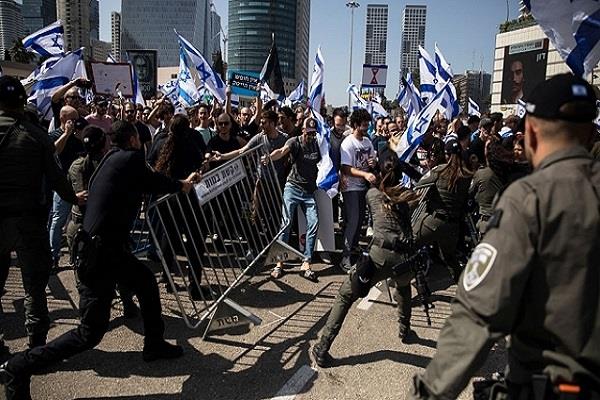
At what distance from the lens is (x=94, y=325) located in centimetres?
379

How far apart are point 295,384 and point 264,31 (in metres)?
61.5

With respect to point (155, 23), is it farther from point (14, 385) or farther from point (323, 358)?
point (14, 385)

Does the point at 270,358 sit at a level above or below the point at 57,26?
below

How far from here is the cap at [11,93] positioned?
161 inches

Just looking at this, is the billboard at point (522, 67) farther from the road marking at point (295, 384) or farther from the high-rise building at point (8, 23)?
the high-rise building at point (8, 23)

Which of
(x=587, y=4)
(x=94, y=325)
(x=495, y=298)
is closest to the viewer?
(x=495, y=298)

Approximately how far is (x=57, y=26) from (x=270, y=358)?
816cm

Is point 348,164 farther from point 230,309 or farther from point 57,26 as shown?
point 57,26

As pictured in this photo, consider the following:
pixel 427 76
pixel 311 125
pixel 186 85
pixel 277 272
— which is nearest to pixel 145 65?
pixel 186 85

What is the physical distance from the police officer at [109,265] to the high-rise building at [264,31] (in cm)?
5540

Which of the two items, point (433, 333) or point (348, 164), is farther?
point (348, 164)

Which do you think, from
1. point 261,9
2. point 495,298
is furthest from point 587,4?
point 261,9

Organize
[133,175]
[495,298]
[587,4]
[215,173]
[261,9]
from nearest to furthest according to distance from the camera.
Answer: [495,298] → [133,175] → [587,4] → [215,173] → [261,9]

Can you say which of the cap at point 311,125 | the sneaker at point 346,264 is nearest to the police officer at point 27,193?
the cap at point 311,125
